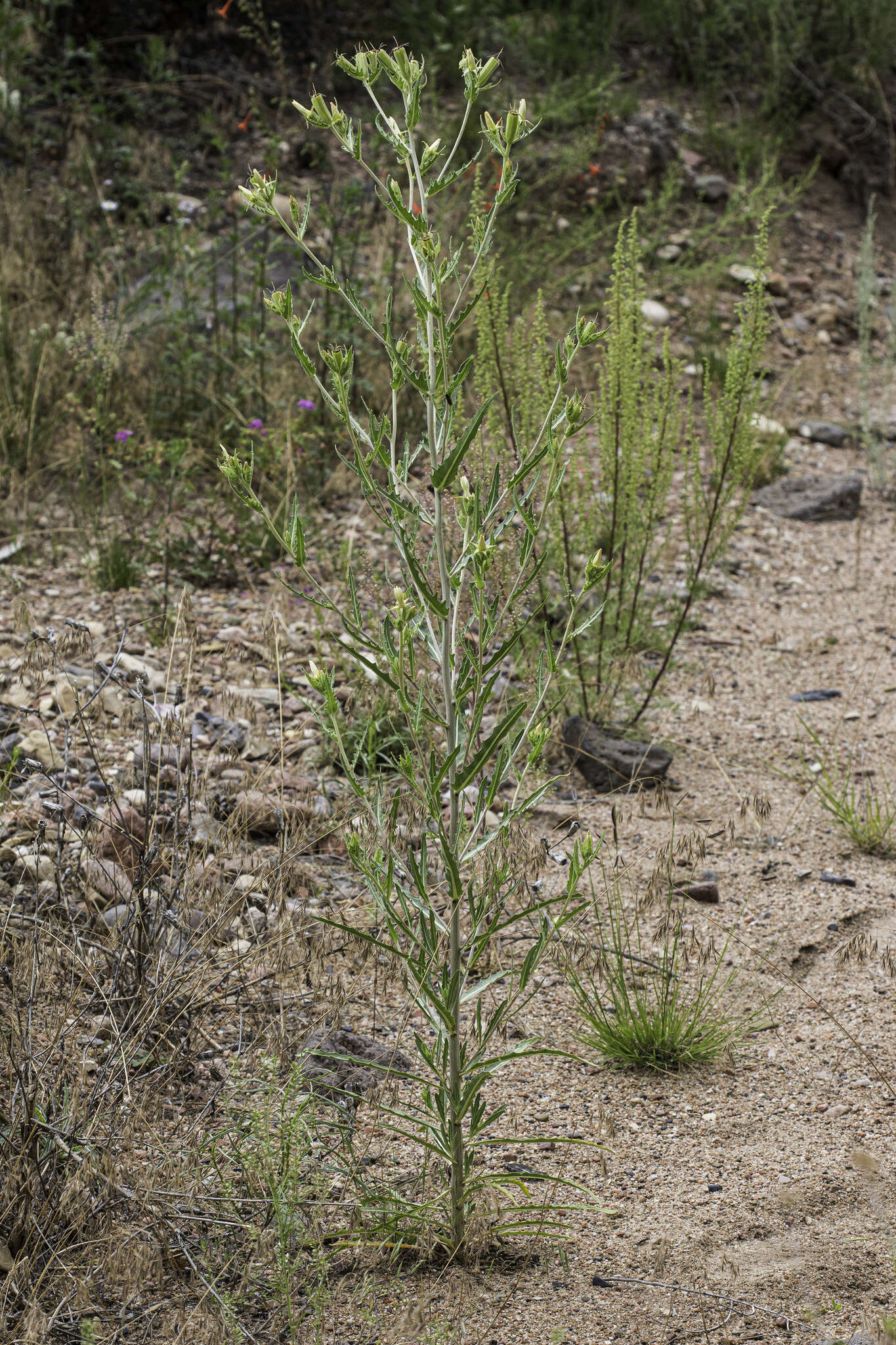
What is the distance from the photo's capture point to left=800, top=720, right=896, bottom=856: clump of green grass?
2.82 meters

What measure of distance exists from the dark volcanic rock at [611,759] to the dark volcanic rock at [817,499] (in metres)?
→ 2.29

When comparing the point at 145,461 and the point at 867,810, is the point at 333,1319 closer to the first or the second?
the point at 867,810

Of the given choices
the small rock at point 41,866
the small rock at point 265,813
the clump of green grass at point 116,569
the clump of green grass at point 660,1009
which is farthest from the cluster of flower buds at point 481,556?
the clump of green grass at point 116,569

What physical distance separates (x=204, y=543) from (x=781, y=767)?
86.9 inches

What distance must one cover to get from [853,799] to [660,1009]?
961mm

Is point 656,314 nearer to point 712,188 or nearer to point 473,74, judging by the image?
point 712,188

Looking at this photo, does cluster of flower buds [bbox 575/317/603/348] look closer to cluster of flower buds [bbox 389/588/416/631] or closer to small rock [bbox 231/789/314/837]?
cluster of flower buds [bbox 389/588/416/631]

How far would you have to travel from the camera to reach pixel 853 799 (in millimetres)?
2854

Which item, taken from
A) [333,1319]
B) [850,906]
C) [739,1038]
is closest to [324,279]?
[333,1319]

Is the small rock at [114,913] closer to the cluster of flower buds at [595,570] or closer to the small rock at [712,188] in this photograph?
the cluster of flower buds at [595,570]

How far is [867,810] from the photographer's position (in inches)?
110

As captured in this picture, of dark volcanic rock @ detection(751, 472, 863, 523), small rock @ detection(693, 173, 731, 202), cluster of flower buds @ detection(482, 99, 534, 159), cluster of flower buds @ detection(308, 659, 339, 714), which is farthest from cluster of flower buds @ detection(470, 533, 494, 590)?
small rock @ detection(693, 173, 731, 202)

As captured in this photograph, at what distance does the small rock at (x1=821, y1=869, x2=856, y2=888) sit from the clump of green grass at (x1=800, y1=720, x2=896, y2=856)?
0.14 meters

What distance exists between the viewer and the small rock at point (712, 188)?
23.4 feet
